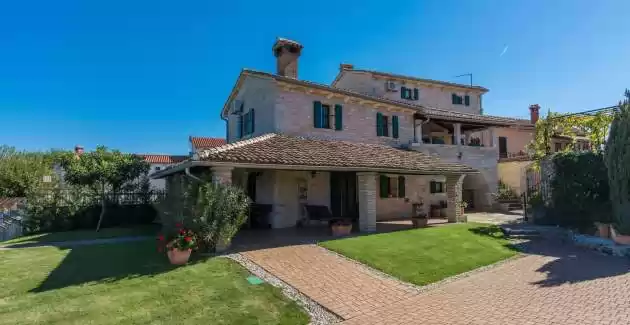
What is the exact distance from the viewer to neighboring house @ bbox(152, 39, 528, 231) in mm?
12769

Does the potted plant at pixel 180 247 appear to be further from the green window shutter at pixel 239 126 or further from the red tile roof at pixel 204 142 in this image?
the red tile roof at pixel 204 142

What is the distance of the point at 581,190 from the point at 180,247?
16.0 meters

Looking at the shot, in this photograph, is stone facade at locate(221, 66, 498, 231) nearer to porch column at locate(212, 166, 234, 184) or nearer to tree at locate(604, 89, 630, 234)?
porch column at locate(212, 166, 234, 184)

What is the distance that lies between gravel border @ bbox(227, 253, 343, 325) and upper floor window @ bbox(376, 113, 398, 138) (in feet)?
39.1

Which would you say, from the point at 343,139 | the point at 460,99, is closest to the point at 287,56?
the point at 343,139

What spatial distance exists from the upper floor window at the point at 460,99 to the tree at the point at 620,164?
17554 millimetres

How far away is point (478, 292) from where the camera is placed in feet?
24.0

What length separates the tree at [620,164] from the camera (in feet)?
38.4

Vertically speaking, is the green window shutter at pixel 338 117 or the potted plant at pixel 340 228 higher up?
the green window shutter at pixel 338 117

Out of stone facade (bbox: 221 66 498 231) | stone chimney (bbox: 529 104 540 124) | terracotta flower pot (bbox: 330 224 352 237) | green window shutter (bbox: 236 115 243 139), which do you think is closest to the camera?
terracotta flower pot (bbox: 330 224 352 237)

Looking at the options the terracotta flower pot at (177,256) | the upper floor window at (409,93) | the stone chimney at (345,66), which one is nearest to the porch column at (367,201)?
the terracotta flower pot at (177,256)

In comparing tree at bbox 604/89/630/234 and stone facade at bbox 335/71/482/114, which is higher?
stone facade at bbox 335/71/482/114

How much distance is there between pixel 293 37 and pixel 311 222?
10.6 metres

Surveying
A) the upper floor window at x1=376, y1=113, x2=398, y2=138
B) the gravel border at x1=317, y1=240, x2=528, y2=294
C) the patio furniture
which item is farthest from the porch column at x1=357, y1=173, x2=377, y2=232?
the upper floor window at x1=376, y1=113, x2=398, y2=138
